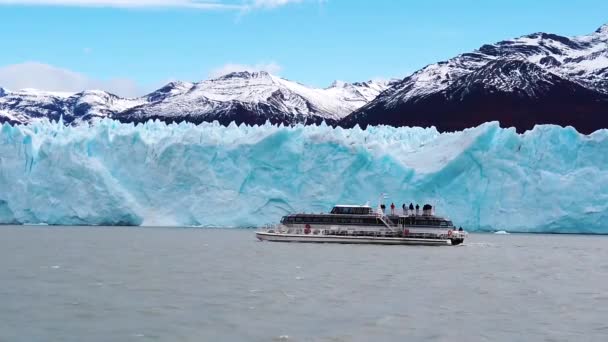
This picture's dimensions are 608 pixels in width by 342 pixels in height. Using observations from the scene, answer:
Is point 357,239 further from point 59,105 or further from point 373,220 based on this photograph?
point 59,105

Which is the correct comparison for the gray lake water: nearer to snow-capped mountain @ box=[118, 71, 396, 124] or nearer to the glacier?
the glacier

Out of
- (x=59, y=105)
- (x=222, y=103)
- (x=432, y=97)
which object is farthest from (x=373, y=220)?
(x=59, y=105)

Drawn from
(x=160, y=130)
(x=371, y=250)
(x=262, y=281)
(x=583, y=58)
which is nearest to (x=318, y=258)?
(x=371, y=250)

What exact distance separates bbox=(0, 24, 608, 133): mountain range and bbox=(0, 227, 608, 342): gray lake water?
226 feet

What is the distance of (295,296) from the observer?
74.9 ft

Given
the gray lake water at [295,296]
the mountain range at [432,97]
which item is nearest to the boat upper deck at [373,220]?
the gray lake water at [295,296]

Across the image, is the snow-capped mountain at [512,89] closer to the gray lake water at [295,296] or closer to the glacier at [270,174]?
the glacier at [270,174]

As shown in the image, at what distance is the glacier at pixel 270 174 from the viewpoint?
5669cm

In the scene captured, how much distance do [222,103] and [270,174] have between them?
9529 cm

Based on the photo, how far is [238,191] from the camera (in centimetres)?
6056

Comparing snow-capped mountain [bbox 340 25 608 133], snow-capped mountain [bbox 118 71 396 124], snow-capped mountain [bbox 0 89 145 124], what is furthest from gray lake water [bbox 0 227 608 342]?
snow-capped mountain [bbox 0 89 145 124]

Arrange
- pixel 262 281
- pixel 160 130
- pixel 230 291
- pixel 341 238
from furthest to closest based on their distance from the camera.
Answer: pixel 160 130 → pixel 341 238 → pixel 262 281 → pixel 230 291

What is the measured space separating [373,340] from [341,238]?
112ft

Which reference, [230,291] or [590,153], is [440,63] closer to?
[590,153]
